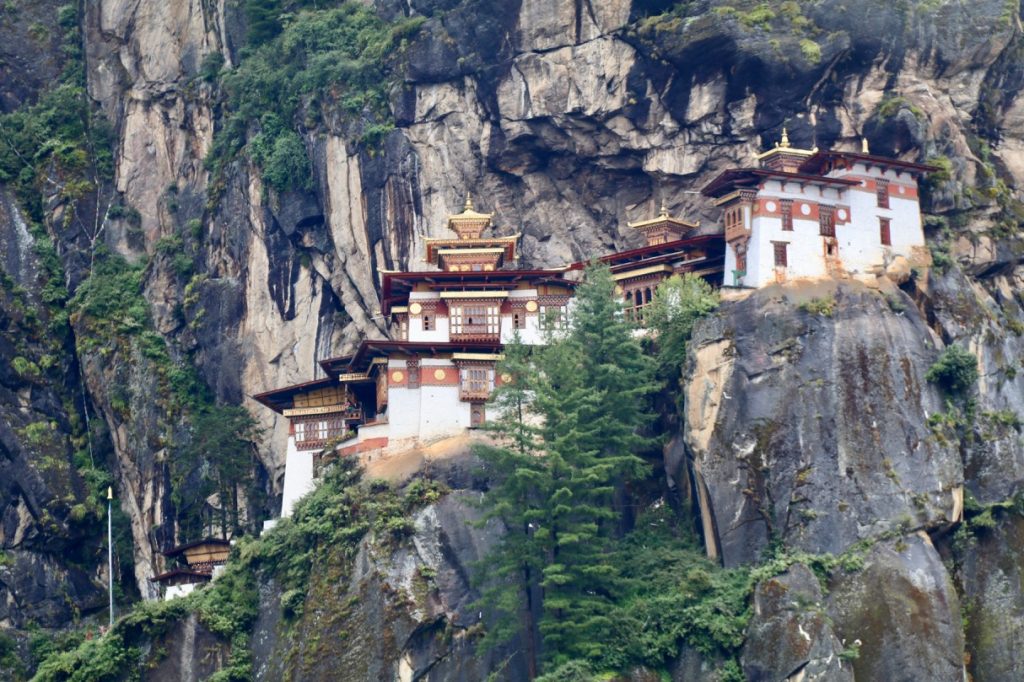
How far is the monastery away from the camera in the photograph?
227ft

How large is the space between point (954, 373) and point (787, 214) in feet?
28.5

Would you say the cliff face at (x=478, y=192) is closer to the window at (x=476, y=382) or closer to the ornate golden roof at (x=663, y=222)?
the ornate golden roof at (x=663, y=222)

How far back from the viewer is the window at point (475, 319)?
7375cm

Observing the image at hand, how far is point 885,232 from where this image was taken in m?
70.6

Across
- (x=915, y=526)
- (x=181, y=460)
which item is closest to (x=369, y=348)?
(x=181, y=460)

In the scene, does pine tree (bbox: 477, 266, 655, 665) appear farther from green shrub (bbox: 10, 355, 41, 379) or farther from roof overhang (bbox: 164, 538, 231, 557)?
green shrub (bbox: 10, 355, 41, 379)

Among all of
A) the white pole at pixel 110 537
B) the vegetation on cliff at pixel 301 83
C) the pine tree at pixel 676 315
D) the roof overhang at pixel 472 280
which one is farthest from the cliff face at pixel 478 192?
the roof overhang at pixel 472 280

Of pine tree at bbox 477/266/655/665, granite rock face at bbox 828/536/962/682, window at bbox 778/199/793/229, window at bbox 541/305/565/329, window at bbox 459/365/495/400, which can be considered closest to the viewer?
granite rock face at bbox 828/536/962/682

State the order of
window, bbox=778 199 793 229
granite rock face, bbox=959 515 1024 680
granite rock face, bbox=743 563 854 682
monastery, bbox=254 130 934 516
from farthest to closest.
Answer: window, bbox=778 199 793 229 → monastery, bbox=254 130 934 516 → granite rock face, bbox=959 515 1024 680 → granite rock face, bbox=743 563 854 682

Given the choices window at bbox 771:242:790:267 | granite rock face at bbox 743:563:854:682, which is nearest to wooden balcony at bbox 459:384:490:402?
window at bbox 771:242:790:267

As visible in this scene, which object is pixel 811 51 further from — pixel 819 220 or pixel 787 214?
pixel 787 214

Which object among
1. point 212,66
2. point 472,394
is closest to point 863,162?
point 472,394

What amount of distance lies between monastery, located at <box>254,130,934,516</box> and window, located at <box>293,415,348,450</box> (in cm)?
4

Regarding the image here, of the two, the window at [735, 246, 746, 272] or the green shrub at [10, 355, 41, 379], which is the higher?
the window at [735, 246, 746, 272]
